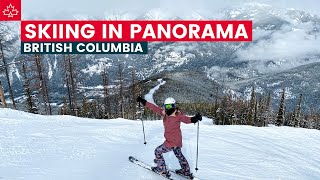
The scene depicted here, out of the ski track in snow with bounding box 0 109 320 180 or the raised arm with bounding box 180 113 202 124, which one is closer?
the raised arm with bounding box 180 113 202 124

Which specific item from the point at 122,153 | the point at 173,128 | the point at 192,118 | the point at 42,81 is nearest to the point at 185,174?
the point at 173,128

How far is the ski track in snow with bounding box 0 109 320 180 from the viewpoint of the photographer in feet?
31.1

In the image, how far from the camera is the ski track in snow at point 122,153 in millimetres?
9477

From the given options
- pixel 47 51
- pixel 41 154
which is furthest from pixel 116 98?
pixel 41 154

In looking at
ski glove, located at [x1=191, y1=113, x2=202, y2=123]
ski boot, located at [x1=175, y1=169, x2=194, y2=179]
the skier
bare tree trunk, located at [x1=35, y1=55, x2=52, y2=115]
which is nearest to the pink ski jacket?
the skier

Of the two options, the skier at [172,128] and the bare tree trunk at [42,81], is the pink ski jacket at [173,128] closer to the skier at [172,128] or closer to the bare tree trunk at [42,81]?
the skier at [172,128]

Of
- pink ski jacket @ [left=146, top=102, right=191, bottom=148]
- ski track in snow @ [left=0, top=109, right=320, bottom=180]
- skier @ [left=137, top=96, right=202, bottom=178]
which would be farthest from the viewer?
ski track in snow @ [left=0, top=109, right=320, bottom=180]

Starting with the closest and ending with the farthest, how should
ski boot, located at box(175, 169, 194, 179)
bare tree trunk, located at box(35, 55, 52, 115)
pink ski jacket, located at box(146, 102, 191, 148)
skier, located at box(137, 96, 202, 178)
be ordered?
skier, located at box(137, 96, 202, 178) < pink ski jacket, located at box(146, 102, 191, 148) < ski boot, located at box(175, 169, 194, 179) < bare tree trunk, located at box(35, 55, 52, 115)

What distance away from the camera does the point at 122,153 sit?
1175cm

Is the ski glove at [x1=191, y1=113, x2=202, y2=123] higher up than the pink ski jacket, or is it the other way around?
the ski glove at [x1=191, y1=113, x2=202, y2=123]

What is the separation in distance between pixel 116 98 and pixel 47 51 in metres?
20.9

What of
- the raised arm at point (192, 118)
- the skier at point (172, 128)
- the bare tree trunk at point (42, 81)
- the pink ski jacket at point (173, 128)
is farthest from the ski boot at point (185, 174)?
the bare tree trunk at point (42, 81)

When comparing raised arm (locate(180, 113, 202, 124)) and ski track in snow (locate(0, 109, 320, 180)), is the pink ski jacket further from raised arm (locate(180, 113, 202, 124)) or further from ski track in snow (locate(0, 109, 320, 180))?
ski track in snow (locate(0, 109, 320, 180))

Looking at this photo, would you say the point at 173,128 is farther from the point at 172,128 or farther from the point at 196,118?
the point at 196,118
